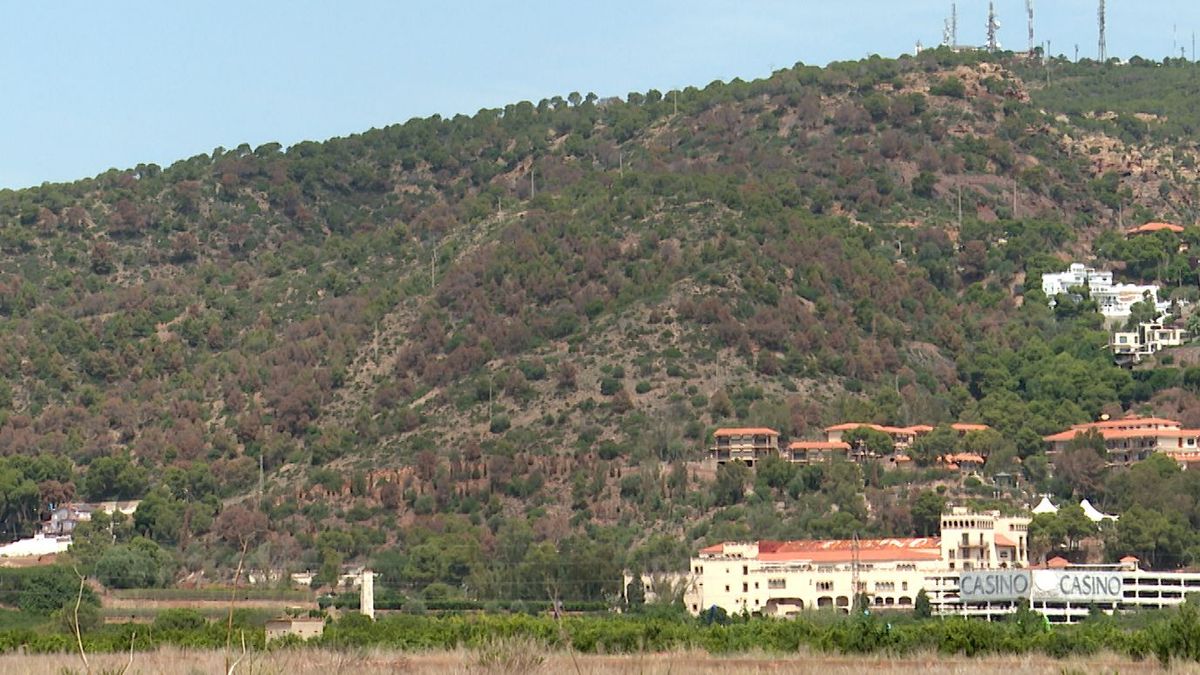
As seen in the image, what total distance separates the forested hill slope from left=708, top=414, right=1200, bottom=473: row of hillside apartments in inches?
82.6

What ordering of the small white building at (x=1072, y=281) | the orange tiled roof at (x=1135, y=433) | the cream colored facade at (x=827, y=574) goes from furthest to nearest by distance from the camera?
the small white building at (x=1072, y=281)
the orange tiled roof at (x=1135, y=433)
the cream colored facade at (x=827, y=574)

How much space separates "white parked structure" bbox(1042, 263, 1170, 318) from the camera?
14662 centimetres

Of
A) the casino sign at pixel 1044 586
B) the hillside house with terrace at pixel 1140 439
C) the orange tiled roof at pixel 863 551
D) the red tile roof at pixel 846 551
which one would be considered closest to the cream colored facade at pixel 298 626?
the red tile roof at pixel 846 551

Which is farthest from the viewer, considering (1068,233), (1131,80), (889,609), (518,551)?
(1131,80)

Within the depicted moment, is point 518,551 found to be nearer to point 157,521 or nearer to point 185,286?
point 157,521

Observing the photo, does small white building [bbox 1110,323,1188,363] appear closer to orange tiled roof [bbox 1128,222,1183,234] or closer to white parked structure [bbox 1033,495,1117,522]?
orange tiled roof [bbox 1128,222,1183,234]

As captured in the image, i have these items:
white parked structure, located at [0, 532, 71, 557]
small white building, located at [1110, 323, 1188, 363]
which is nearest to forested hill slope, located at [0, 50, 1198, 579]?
small white building, located at [1110, 323, 1188, 363]

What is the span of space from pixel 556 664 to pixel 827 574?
170 ft

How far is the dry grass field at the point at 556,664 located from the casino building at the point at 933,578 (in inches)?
1375

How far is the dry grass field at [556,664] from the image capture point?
4656 cm

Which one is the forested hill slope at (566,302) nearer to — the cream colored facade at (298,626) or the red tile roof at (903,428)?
the red tile roof at (903,428)

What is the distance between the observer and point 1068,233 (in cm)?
15638

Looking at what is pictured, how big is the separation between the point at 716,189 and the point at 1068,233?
77.8ft

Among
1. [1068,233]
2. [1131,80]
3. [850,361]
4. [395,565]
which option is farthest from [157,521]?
[1131,80]
